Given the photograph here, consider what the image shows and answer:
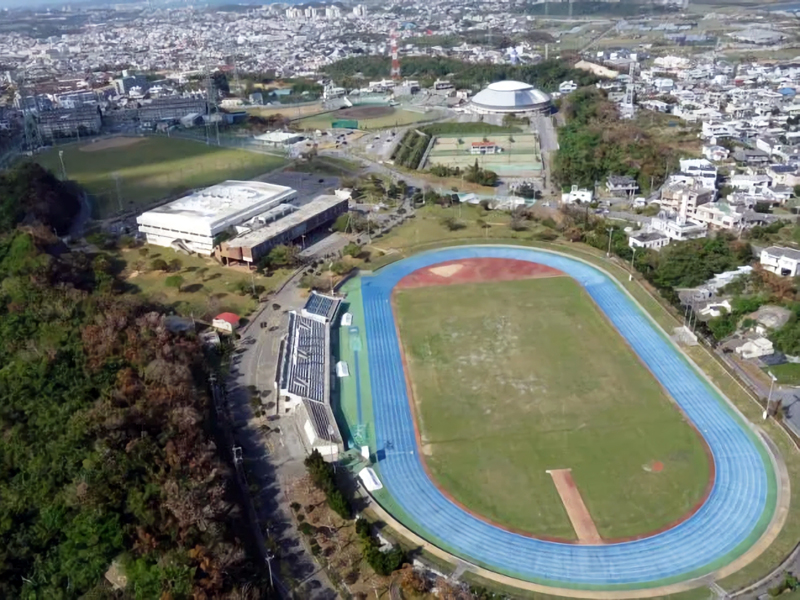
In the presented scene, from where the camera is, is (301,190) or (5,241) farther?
(301,190)

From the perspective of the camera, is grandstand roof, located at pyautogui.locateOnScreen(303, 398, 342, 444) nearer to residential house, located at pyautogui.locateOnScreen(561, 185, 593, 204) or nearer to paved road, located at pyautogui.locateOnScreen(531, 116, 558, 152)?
residential house, located at pyautogui.locateOnScreen(561, 185, 593, 204)

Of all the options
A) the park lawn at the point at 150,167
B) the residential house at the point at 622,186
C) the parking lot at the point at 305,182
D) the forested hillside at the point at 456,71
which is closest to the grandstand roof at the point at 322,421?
the parking lot at the point at 305,182

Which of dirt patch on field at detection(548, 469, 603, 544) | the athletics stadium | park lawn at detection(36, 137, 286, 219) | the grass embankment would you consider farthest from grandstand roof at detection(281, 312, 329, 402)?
park lawn at detection(36, 137, 286, 219)

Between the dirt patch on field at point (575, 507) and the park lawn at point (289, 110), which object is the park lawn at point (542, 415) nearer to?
the dirt patch on field at point (575, 507)

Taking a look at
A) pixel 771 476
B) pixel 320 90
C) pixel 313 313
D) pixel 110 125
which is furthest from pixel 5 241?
pixel 320 90

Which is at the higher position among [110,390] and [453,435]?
[110,390]

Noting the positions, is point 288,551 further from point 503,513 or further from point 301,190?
point 301,190

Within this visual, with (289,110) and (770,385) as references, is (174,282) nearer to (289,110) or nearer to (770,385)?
(770,385)

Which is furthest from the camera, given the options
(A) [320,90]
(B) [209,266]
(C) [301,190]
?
(A) [320,90]
